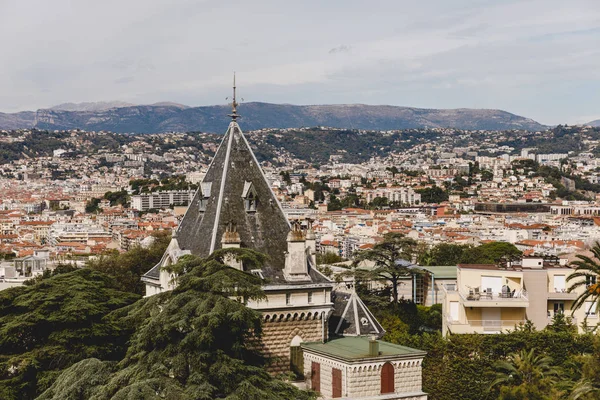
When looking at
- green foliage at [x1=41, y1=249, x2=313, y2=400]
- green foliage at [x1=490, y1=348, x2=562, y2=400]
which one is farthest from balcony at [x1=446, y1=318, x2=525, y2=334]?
green foliage at [x1=41, y1=249, x2=313, y2=400]

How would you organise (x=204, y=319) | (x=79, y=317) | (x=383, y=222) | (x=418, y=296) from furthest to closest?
1. (x=383, y=222)
2. (x=418, y=296)
3. (x=79, y=317)
4. (x=204, y=319)

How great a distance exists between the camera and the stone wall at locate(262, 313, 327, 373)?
103 feet

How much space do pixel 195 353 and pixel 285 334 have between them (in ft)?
23.9

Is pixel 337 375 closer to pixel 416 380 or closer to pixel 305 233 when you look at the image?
pixel 416 380

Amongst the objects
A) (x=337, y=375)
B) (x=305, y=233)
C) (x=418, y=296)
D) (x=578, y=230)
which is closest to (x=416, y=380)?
(x=337, y=375)

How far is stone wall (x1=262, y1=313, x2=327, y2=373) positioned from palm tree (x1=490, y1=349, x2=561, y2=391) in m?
6.40

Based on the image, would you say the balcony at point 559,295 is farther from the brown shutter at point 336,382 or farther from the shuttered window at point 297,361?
the brown shutter at point 336,382

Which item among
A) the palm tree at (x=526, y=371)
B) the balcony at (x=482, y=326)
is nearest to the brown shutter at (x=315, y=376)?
the palm tree at (x=526, y=371)

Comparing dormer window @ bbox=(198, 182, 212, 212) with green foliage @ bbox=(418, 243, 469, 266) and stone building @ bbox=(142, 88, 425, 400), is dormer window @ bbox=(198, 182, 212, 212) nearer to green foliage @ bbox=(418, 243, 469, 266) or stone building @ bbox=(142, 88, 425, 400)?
stone building @ bbox=(142, 88, 425, 400)

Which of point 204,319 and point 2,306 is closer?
point 204,319

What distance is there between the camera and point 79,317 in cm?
3434

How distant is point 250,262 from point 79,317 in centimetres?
798

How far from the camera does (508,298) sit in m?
38.2

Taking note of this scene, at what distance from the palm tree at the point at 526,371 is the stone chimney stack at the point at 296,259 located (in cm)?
758
